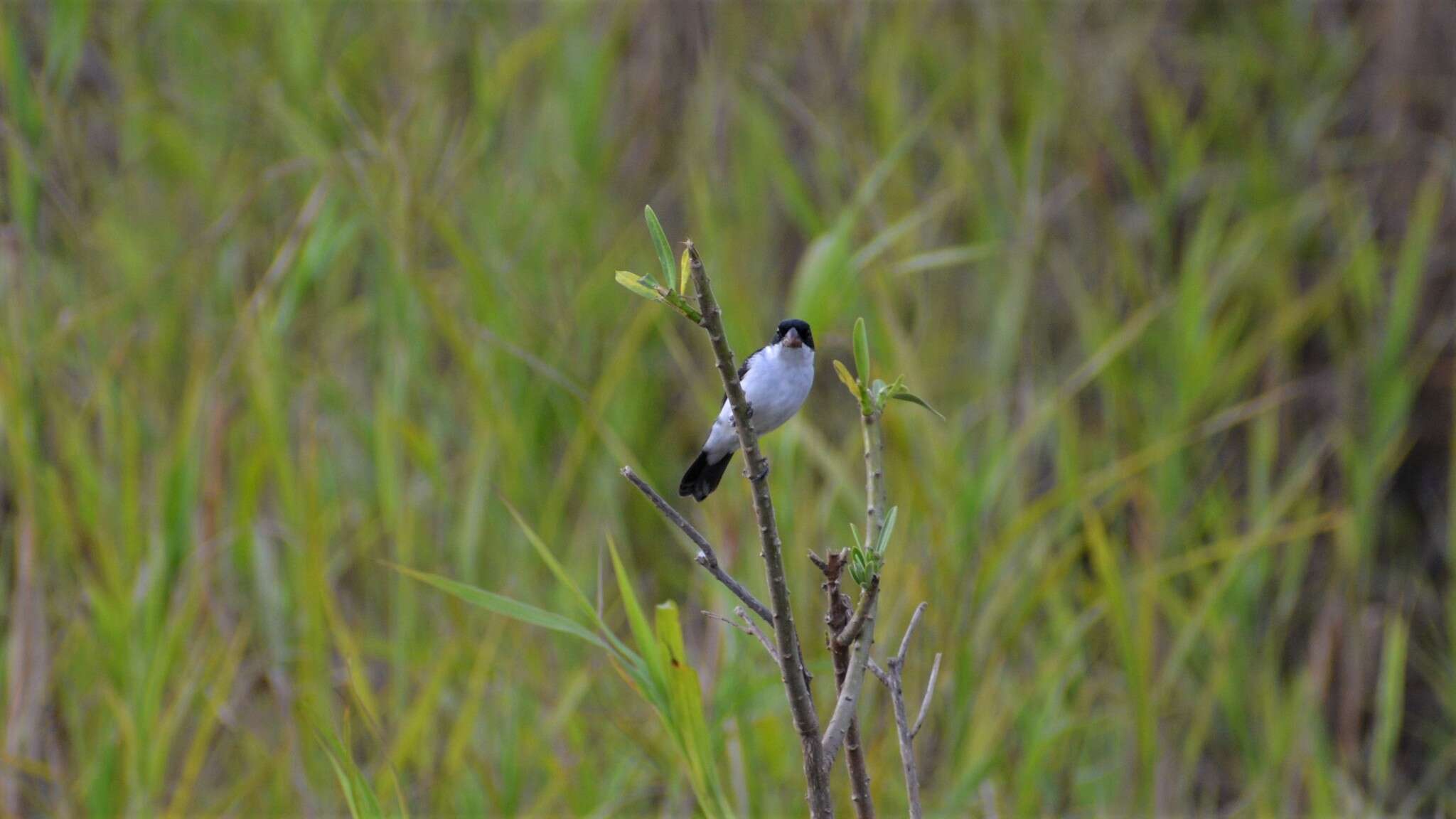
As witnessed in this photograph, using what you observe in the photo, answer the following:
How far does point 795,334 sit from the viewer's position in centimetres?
197

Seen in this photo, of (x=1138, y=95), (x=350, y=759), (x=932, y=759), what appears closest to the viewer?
(x=350, y=759)

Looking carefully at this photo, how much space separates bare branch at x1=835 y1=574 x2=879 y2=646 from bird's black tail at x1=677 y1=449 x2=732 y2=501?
0.88 metres

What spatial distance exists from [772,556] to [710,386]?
222 centimetres

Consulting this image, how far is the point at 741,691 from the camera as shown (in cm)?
216

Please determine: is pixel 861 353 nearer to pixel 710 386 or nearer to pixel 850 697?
pixel 850 697

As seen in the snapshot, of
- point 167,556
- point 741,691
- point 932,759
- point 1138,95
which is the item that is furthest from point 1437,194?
point 167,556

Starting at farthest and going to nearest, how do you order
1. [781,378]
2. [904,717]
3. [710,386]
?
1. [710,386]
2. [781,378]
3. [904,717]

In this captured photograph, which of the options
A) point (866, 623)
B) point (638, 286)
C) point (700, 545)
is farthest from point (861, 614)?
point (638, 286)

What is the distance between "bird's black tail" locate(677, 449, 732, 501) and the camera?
2.20 metres

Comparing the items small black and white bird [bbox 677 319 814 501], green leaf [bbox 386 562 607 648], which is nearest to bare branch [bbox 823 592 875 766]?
green leaf [bbox 386 562 607 648]

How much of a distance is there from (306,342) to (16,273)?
1.05 metres

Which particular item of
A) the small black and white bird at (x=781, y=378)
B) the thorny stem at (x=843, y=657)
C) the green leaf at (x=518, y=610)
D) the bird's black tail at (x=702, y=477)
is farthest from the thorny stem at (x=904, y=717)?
the bird's black tail at (x=702, y=477)

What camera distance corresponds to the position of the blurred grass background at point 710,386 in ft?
8.96

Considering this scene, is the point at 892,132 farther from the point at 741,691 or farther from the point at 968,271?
the point at 741,691
